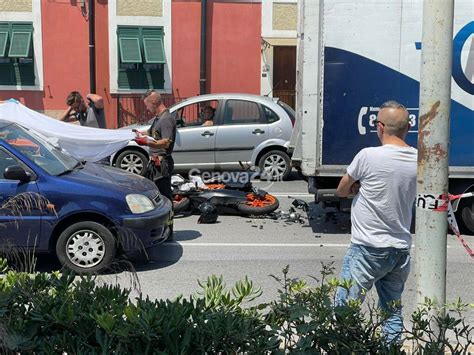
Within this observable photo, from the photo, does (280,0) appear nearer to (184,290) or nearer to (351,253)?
(184,290)

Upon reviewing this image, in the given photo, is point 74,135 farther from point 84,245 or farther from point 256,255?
point 256,255

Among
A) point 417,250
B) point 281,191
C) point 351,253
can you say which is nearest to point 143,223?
point 351,253

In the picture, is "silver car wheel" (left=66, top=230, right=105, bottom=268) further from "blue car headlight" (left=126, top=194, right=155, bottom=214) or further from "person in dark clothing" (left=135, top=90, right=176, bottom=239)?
"person in dark clothing" (left=135, top=90, right=176, bottom=239)

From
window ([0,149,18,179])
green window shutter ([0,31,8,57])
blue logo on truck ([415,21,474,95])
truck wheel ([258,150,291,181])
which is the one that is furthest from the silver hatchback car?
green window shutter ([0,31,8,57])

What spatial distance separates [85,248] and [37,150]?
1234mm

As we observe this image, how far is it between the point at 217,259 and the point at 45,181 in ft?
7.08

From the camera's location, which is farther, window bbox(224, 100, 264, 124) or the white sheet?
window bbox(224, 100, 264, 124)

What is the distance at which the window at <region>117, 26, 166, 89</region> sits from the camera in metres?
19.4

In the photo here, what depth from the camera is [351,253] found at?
4062mm

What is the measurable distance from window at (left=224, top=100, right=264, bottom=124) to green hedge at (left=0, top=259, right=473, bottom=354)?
9.84 meters

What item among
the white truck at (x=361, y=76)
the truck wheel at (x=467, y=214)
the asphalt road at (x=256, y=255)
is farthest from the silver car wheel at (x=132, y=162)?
the truck wheel at (x=467, y=214)

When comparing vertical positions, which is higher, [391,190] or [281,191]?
[391,190]

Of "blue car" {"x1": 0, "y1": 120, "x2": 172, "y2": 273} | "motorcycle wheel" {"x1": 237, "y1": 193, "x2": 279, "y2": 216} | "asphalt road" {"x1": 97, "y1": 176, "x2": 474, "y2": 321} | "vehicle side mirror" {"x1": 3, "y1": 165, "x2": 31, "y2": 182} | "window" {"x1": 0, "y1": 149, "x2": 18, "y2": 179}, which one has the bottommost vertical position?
"asphalt road" {"x1": 97, "y1": 176, "x2": 474, "y2": 321}

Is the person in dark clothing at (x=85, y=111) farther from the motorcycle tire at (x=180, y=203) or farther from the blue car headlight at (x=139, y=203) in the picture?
the blue car headlight at (x=139, y=203)
